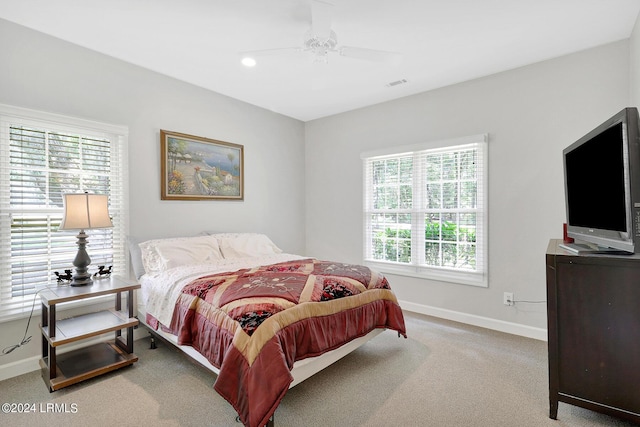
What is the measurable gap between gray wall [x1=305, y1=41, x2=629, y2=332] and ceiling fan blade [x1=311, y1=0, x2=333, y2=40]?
A: 198 cm

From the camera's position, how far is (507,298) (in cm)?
334

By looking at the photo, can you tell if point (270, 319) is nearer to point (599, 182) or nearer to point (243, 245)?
point (243, 245)

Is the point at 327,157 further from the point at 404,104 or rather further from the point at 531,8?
the point at 531,8

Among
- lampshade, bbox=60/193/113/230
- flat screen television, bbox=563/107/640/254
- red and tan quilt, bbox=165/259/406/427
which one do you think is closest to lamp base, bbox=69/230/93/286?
lampshade, bbox=60/193/113/230

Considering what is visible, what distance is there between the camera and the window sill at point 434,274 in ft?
11.6

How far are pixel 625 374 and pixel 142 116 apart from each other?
4177mm

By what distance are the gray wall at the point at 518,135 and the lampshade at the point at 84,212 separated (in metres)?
3.19

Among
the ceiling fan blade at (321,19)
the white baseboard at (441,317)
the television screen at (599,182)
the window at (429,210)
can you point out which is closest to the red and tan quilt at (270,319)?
the white baseboard at (441,317)

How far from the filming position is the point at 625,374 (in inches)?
66.9

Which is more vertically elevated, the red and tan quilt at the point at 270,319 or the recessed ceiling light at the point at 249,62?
the recessed ceiling light at the point at 249,62

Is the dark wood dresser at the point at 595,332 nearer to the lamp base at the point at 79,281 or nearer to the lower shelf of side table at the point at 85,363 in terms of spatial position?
the lower shelf of side table at the point at 85,363

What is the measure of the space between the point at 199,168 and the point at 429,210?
2748 mm

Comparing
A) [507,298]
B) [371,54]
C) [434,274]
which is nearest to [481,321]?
[507,298]

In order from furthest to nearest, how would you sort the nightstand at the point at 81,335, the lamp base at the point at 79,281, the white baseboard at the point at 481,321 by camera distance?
the white baseboard at the point at 481,321 < the lamp base at the point at 79,281 < the nightstand at the point at 81,335
